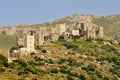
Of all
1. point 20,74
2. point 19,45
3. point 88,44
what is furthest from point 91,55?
point 20,74

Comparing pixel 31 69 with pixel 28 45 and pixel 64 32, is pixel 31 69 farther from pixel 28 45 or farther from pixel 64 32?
pixel 64 32

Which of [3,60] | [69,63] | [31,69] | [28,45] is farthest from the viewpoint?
[28,45]

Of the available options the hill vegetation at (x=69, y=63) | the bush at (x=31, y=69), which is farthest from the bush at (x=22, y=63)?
the bush at (x=31, y=69)

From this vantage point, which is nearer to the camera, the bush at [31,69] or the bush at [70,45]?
the bush at [31,69]

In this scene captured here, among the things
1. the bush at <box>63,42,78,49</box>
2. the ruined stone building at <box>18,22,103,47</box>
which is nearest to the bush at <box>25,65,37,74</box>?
the ruined stone building at <box>18,22,103,47</box>

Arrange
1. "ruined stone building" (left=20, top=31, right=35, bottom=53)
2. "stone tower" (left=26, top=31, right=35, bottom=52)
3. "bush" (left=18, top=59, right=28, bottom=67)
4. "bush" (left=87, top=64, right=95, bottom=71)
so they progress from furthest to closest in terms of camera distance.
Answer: "stone tower" (left=26, top=31, right=35, bottom=52), "ruined stone building" (left=20, top=31, right=35, bottom=53), "bush" (left=87, top=64, right=95, bottom=71), "bush" (left=18, top=59, right=28, bottom=67)

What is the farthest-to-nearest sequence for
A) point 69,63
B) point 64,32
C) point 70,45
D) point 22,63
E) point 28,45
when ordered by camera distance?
point 64,32
point 70,45
point 28,45
point 69,63
point 22,63

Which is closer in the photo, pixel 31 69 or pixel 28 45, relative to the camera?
pixel 31 69

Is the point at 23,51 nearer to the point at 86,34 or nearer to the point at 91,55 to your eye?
the point at 91,55

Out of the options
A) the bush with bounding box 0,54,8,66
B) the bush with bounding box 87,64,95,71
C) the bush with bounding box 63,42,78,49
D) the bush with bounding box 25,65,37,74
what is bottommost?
the bush with bounding box 87,64,95,71

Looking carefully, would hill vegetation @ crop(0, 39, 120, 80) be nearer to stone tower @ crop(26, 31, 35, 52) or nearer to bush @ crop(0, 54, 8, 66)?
bush @ crop(0, 54, 8, 66)

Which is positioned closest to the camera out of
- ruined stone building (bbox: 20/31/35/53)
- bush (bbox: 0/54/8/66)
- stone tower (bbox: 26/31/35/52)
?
bush (bbox: 0/54/8/66)

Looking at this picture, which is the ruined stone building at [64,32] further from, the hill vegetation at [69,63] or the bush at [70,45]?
the bush at [70,45]

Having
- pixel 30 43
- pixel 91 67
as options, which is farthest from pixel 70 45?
pixel 91 67
